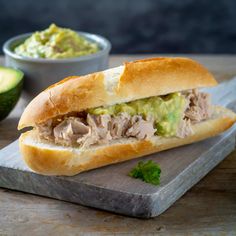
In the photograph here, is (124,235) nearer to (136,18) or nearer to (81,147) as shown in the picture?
(81,147)

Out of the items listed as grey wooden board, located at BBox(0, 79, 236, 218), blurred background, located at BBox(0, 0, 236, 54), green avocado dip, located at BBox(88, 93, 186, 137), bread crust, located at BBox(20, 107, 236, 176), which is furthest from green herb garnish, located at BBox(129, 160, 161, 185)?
blurred background, located at BBox(0, 0, 236, 54)

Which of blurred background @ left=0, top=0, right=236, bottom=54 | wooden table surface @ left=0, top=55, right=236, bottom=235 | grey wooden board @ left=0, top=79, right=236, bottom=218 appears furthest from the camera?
blurred background @ left=0, top=0, right=236, bottom=54

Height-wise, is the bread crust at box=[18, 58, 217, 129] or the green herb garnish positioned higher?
the bread crust at box=[18, 58, 217, 129]

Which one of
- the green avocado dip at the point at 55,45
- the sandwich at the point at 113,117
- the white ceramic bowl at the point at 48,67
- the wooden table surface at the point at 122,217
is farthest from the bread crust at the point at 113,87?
the green avocado dip at the point at 55,45

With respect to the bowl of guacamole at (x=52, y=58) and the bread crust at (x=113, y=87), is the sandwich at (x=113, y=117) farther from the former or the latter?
the bowl of guacamole at (x=52, y=58)

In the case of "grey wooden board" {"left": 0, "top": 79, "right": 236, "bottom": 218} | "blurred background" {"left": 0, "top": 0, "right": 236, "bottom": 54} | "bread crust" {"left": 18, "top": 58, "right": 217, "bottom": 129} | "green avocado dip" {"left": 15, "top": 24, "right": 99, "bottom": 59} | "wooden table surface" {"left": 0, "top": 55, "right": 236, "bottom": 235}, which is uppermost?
"bread crust" {"left": 18, "top": 58, "right": 217, "bottom": 129}

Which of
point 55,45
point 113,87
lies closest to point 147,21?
point 55,45

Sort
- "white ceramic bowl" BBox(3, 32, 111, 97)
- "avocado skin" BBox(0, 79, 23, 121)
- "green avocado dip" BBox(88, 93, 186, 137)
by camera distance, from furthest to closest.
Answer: "white ceramic bowl" BBox(3, 32, 111, 97) → "avocado skin" BBox(0, 79, 23, 121) → "green avocado dip" BBox(88, 93, 186, 137)

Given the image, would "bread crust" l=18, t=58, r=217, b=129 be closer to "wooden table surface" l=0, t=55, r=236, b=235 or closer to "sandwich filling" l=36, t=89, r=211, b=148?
"sandwich filling" l=36, t=89, r=211, b=148
